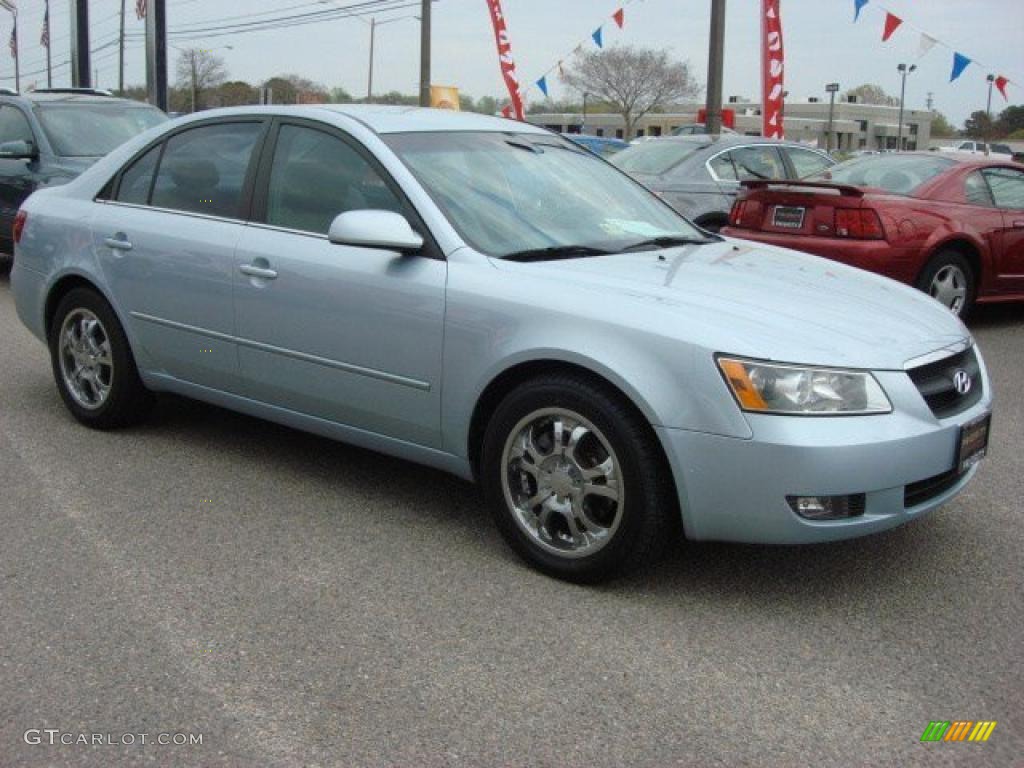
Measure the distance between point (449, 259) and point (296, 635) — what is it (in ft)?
4.66

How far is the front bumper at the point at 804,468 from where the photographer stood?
327 centimetres

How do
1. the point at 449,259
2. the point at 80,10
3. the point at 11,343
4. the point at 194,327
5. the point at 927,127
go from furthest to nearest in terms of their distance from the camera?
the point at 927,127 → the point at 80,10 → the point at 11,343 → the point at 194,327 → the point at 449,259

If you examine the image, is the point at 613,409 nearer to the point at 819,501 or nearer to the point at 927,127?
the point at 819,501

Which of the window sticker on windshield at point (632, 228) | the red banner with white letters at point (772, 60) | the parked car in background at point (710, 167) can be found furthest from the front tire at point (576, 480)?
the red banner with white letters at point (772, 60)

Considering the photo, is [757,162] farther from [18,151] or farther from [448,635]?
[448,635]

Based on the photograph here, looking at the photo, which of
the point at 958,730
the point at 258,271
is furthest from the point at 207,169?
the point at 958,730

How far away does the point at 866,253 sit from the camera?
8148 mm

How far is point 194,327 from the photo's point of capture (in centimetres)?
482

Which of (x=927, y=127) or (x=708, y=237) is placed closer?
(x=708, y=237)

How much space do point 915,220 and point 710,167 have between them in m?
2.58

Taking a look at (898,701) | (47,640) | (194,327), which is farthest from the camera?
(194,327)

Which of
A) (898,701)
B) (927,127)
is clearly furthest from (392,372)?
(927,127)

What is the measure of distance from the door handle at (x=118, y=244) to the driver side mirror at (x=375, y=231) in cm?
157

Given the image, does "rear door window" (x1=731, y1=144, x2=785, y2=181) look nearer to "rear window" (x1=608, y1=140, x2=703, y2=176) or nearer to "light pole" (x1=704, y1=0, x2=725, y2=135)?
"rear window" (x1=608, y1=140, x2=703, y2=176)
